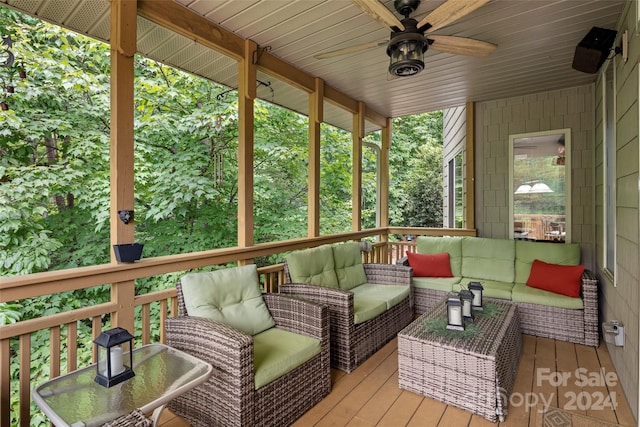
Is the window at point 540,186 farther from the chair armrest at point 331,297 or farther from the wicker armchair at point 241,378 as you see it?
the wicker armchair at point 241,378

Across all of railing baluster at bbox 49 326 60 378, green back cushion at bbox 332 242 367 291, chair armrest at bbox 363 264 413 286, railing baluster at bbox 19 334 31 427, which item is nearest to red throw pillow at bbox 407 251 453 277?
chair armrest at bbox 363 264 413 286

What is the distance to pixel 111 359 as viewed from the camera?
142cm

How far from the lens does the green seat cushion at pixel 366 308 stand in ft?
9.32

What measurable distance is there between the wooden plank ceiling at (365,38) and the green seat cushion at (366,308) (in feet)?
8.22

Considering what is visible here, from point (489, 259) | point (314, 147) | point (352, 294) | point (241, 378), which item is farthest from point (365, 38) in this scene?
point (489, 259)

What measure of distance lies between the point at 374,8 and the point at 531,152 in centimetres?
366

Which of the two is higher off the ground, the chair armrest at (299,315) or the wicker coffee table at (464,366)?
the chair armrest at (299,315)

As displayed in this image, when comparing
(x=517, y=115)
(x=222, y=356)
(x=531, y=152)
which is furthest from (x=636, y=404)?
(x=517, y=115)

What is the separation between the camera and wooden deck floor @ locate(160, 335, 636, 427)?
2.14 metres

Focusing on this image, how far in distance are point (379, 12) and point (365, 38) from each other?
3.42 ft

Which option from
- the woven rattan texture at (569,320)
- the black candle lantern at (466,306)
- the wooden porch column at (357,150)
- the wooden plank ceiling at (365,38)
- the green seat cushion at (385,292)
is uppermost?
the wooden plank ceiling at (365,38)

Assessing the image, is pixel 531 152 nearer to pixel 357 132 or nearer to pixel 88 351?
pixel 357 132

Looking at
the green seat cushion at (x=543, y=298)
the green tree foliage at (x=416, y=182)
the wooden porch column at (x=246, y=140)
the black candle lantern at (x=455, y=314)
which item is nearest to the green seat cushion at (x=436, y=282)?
the green seat cushion at (x=543, y=298)

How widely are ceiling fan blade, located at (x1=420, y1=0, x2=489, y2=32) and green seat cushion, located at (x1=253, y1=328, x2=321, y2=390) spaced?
2355 mm
